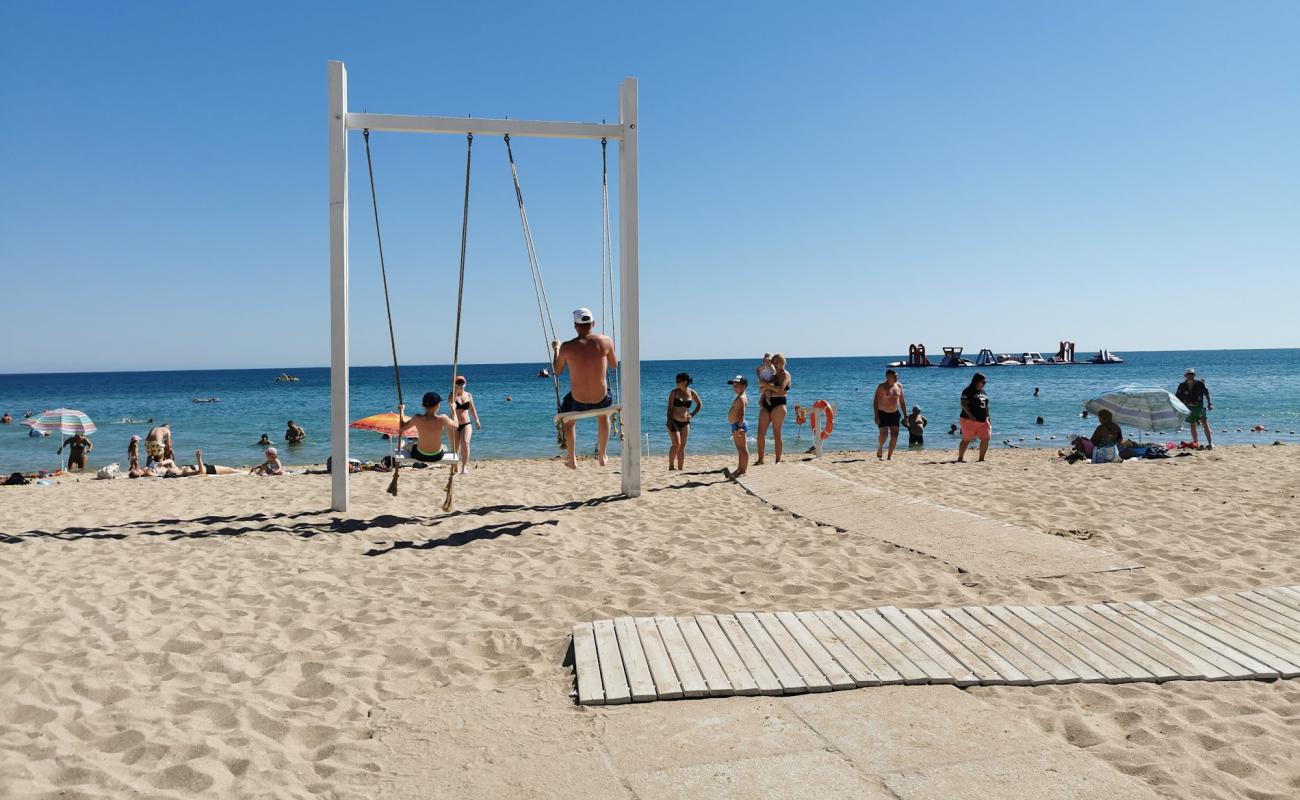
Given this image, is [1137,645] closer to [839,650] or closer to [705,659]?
[839,650]

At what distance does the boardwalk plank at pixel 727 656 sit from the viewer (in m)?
3.51

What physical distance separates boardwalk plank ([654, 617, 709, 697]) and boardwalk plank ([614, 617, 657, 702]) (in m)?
0.14

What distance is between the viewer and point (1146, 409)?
14836mm

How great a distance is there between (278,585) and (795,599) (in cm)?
365

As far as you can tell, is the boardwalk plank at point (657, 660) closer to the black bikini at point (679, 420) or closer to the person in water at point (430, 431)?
the person in water at point (430, 431)

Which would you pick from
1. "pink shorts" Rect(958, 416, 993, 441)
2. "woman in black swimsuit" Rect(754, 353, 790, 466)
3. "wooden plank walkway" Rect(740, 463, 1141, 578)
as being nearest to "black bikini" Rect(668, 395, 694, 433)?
"woman in black swimsuit" Rect(754, 353, 790, 466)

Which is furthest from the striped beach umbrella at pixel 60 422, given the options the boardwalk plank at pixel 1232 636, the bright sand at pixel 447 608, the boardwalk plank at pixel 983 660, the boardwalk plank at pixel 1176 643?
the boardwalk plank at pixel 1232 636

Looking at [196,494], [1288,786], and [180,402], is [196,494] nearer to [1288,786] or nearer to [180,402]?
[1288,786]

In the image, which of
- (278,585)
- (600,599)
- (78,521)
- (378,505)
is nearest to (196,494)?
(78,521)

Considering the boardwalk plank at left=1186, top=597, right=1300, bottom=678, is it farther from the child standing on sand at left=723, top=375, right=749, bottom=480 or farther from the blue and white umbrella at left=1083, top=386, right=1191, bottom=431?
the blue and white umbrella at left=1083, top=386, right=1191, bottom=431

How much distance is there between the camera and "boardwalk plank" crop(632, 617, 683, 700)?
A: 3480mm

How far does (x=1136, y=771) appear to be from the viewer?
285 cm


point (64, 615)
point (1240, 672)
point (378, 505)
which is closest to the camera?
point (1240, 672)

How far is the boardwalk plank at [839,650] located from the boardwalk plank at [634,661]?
94 centimetres
